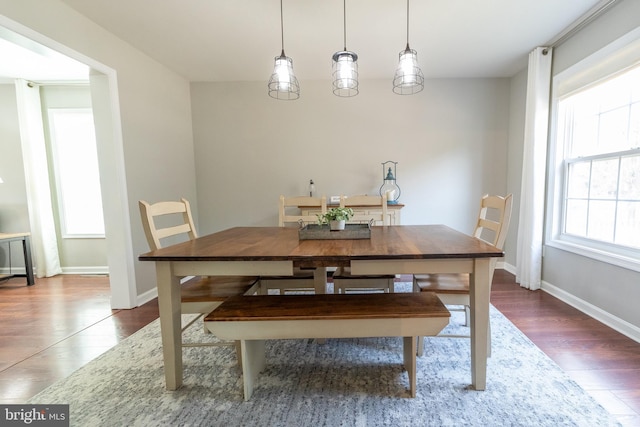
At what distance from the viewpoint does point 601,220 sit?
7.19 feet

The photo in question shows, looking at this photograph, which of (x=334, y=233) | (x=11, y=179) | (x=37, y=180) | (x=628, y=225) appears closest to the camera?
(x=334, y=233)

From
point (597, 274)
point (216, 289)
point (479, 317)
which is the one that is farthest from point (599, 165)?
point (216, 289)

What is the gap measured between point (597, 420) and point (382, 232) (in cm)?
125

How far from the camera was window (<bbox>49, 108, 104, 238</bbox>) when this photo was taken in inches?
130

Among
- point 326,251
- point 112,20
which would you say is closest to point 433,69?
point 326,251

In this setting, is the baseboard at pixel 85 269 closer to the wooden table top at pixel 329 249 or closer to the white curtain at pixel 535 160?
the wooden table top at pixel 329 249

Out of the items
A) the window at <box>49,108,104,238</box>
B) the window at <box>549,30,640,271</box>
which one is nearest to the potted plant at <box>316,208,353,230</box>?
the window at <box>549,30,640,271</box>

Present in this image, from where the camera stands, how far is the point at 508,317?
6.95 ft

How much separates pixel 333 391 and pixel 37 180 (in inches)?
162

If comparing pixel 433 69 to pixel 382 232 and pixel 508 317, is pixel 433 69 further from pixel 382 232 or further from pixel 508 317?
pixel 508 317

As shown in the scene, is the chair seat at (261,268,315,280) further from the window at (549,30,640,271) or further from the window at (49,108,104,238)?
the window at (49,108,104,238)

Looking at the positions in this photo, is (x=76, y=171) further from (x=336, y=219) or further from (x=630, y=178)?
(x=630, y=178)

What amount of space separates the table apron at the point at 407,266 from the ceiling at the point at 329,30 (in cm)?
186

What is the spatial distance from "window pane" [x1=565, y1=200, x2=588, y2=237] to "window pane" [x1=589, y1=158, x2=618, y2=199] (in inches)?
5.6
